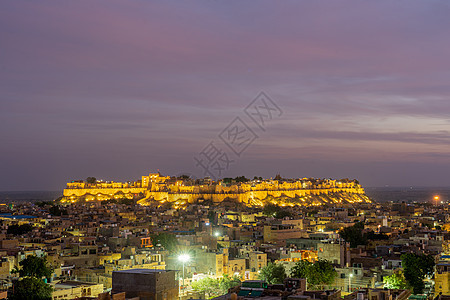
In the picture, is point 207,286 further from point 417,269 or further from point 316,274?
point 417,269

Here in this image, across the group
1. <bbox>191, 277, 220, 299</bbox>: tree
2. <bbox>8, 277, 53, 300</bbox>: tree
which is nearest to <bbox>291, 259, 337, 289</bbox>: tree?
<bbox>191, 277, 220, 299</bbox>: tree

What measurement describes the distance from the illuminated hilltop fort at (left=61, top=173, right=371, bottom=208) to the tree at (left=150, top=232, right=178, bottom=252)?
167 ft

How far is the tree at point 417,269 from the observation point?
2210cm

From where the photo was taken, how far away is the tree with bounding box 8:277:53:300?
16.8 m

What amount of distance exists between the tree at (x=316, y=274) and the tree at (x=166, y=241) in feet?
25.3

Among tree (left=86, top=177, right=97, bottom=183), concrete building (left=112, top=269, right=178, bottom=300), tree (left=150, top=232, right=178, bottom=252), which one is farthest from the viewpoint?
tree (left=86, top=177, right=97, bottom=183)

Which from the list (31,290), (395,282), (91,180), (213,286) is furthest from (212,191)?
(31,290)

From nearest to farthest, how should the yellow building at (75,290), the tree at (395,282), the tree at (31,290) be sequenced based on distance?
the tree at (31,290)
the yellow building at (75,290)
the tree at (395,282)

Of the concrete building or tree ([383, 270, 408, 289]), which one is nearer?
the concrete building

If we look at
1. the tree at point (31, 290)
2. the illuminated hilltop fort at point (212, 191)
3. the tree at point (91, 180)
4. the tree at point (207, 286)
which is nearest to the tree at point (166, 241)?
the tree at point (207, 286)

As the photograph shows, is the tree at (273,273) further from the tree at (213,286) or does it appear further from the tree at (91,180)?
the tree at (91,180)

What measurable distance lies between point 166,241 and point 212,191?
63.8 meters

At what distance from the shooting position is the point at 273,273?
75.3 feet

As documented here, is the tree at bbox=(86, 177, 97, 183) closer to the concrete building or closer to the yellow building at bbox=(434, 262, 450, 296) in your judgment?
the yellow building at bbox=(434, 262, 450, 296)
